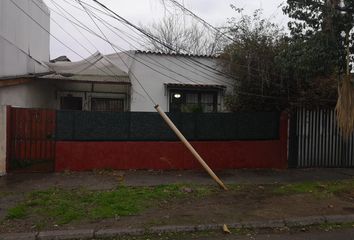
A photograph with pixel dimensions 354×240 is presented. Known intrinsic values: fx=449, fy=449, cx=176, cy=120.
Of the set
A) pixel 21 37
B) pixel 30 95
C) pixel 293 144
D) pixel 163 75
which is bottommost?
pixel 293 144

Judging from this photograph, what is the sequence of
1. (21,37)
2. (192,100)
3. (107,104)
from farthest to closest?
1. (107,104)
2. (192,100)
3. (21,37)

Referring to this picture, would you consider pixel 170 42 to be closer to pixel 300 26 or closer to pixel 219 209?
pixel 300 26

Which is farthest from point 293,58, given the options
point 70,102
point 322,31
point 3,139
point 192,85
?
point 70,102

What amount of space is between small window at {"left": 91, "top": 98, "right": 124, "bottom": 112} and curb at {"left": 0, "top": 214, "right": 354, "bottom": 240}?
38.3ft

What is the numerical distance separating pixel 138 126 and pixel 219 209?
207 inches

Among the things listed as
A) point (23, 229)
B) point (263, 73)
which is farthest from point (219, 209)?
point (263, 73)

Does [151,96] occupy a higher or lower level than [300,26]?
lower

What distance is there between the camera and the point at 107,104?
18656 millimetres

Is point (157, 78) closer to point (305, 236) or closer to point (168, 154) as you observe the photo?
point (168, 154)

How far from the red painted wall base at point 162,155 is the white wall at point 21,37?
3373 millimetres

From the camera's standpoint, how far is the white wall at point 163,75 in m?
16.7

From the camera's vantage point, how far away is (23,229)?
7172mm

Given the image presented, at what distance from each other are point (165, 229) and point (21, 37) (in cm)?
1074

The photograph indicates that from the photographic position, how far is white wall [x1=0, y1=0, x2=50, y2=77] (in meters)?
13.5
